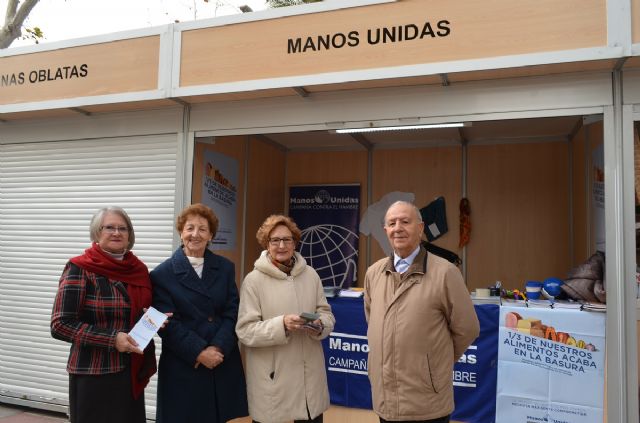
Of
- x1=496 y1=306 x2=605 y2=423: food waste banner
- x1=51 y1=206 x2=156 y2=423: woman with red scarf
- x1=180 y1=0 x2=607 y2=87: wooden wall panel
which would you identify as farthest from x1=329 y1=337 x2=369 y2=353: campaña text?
x1=180 y1=0 x2=607 y2=87: wooden wall panel

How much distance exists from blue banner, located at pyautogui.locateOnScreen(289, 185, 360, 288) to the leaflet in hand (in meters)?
4.04

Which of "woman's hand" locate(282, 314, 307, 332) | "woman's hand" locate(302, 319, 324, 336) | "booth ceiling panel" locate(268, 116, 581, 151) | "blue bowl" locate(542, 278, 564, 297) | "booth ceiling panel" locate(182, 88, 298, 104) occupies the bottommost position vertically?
"woman's hand" locate(302, 319, 324, 336)

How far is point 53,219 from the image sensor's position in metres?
4.95

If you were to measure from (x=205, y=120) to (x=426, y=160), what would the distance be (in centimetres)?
301

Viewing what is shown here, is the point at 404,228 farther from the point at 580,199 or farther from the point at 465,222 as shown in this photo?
the point at 465,222

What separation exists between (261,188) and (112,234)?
351cm

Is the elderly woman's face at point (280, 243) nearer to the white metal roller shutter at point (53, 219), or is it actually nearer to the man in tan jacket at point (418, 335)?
the man in tan jacket at point (418, 335)

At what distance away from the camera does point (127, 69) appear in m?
4.49

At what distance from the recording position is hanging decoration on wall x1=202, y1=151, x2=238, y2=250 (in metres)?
4.83

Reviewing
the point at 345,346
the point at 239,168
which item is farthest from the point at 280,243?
the point at 239,168

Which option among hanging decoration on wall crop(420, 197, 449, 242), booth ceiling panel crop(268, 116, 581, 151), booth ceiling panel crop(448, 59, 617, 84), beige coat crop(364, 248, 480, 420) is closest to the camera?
beige coat crop(364, 248, 480, 420)

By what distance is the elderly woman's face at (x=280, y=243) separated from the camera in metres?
2.88

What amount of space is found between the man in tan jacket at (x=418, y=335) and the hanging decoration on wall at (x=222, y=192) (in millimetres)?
2690

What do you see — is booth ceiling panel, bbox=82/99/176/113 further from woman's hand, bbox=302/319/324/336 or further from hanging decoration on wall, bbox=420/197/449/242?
hanging decoration on wall, bbox=420/197/449/242
